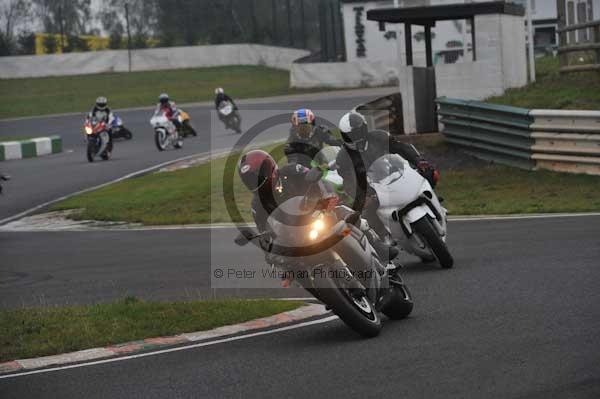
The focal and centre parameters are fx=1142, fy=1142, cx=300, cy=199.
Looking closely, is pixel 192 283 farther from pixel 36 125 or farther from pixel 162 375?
pixel 36 125

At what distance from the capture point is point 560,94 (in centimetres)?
2170

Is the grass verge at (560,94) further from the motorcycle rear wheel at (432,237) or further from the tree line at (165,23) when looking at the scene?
the tree line at (165,23)

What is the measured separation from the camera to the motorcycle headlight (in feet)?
25.1

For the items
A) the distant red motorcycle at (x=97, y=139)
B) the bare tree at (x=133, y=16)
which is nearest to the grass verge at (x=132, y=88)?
the bare tree at (x=133, y=16)

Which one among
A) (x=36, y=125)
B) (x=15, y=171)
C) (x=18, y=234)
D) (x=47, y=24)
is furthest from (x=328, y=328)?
(x=47, y=24)

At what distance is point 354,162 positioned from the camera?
9.95 metres

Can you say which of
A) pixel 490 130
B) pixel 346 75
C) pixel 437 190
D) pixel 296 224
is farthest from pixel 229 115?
pixel 296 224

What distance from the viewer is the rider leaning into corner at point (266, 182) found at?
767cm

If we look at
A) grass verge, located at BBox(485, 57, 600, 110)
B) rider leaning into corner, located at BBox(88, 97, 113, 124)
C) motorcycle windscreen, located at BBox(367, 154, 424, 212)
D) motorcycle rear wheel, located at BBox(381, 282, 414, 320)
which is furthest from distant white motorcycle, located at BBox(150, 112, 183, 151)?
motorcycle rear wheel, located at BBox(381, 282, 414, 320)

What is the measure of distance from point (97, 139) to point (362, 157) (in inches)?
761

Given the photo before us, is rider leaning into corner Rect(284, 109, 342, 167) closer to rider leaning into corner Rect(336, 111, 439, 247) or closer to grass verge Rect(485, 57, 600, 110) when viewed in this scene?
rider leaning into corner Rect(336, 111, 439, 247)

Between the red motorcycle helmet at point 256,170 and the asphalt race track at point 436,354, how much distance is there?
1.14 meters

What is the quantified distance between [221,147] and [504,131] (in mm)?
12534

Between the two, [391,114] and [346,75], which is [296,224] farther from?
[346,75]
